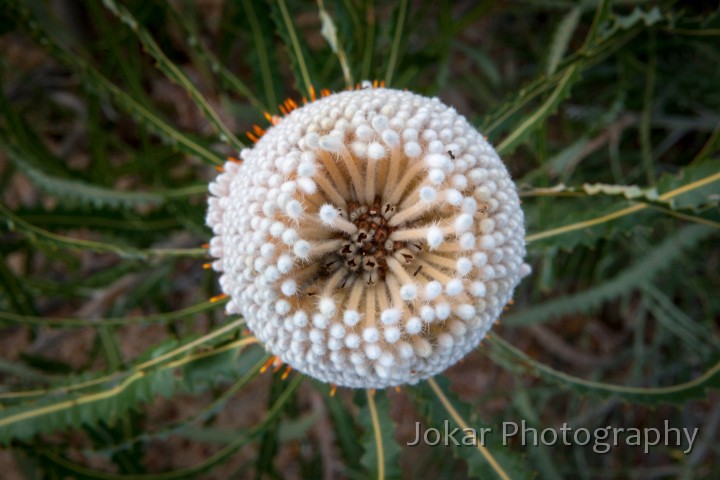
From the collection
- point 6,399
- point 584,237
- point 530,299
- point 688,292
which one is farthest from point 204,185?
point 688,292

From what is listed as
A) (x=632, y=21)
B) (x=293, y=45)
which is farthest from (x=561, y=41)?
(x=293, y=45)

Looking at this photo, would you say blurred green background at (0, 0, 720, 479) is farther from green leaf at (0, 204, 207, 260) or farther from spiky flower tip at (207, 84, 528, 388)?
spiky flower tip at (207, 84, 528, 388)

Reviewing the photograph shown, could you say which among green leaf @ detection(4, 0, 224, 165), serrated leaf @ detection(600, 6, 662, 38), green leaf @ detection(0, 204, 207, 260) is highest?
green leaf @ detection(4, 0, 224, 165)

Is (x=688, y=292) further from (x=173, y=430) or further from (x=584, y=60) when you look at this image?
(x=173, y=430)

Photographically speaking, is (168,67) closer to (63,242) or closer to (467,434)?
(63,242)

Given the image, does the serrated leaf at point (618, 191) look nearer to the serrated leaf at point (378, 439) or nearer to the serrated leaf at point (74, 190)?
the serrated leaf at point (378, 439)

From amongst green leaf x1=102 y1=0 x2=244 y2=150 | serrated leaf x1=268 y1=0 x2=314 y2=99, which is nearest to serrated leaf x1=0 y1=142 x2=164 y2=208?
green leaf x1=102 y1=0 x2=244 y2=150
